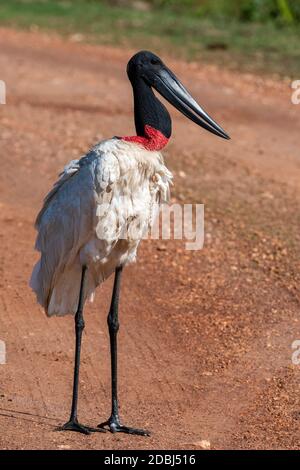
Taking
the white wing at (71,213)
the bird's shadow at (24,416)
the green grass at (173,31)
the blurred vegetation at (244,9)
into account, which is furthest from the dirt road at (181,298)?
the blurred vegetation at (244,9)

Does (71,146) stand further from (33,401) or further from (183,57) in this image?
(33,401)

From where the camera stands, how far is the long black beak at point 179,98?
21.9ft

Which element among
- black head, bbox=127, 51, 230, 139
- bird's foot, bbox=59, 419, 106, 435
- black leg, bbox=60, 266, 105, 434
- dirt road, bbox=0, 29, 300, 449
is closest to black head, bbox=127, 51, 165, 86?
black head, bbox=127, 51, 230, 139

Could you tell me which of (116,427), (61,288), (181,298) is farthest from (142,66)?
(181,298)

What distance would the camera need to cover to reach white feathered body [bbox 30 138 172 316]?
246 inches

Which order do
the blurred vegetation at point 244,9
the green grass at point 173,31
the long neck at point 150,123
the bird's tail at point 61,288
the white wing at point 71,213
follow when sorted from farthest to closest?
the blurred vegetation at point 244,9 < the green grass at point 173,31 < the bird's tail at point 61,288 < the long neck at point 150,123 < the white wing at point 71,213

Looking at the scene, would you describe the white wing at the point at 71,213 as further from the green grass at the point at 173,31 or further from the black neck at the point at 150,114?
the green grass at the point at 173,31

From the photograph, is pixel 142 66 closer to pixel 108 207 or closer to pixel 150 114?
pixel 150 114

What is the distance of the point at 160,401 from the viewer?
679 cm

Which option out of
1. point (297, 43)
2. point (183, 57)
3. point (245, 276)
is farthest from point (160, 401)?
point (297, 43)

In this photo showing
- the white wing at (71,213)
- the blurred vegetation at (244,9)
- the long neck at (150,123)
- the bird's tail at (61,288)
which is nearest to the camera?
the white wing at (71,213)

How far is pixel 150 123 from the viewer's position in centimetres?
651

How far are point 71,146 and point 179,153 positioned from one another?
119 cm

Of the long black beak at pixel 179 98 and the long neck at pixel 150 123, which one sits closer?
the long neck at pixel 150 123
